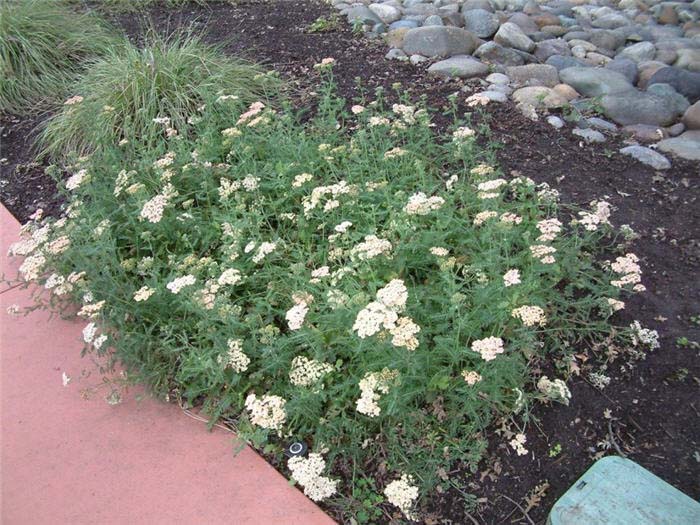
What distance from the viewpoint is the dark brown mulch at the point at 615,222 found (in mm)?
2236

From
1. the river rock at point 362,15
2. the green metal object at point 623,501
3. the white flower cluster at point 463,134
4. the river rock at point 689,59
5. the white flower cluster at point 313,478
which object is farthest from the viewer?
the river rock at point 362,15

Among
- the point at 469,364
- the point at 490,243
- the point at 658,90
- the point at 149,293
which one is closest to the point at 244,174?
the point at 149,293

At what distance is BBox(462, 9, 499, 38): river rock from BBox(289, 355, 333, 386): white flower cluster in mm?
4415

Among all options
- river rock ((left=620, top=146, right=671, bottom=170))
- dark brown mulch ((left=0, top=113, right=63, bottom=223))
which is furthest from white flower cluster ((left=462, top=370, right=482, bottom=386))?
dark brown mulch ((left=0, top=113, right=63, bottom=223))

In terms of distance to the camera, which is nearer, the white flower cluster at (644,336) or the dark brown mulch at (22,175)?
the white flower cluster at (644,336)

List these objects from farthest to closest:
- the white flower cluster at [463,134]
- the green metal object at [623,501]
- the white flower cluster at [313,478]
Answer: the white flower cluster at [463,134] < the white flower cluster at [313,478] < the green metal object at [623,501]

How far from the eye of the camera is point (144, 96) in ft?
13.9

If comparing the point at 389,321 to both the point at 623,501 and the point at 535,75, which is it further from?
the point at 535,75

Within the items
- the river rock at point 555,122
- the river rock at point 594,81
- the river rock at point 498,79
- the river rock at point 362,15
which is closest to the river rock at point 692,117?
the river rock at point 594,81

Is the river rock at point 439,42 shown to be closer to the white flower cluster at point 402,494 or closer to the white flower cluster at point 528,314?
the white flower cluster at point 528,314

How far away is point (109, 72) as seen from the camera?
4555 mm

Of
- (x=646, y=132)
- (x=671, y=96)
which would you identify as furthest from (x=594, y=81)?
(x=646, y=132)

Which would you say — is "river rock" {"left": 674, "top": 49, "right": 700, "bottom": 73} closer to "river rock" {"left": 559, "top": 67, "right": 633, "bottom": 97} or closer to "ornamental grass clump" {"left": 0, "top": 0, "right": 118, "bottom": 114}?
"river rock" {"left": 559, "top": 67, "right": 633, "bottom": 97}

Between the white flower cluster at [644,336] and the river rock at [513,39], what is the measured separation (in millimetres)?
3631
